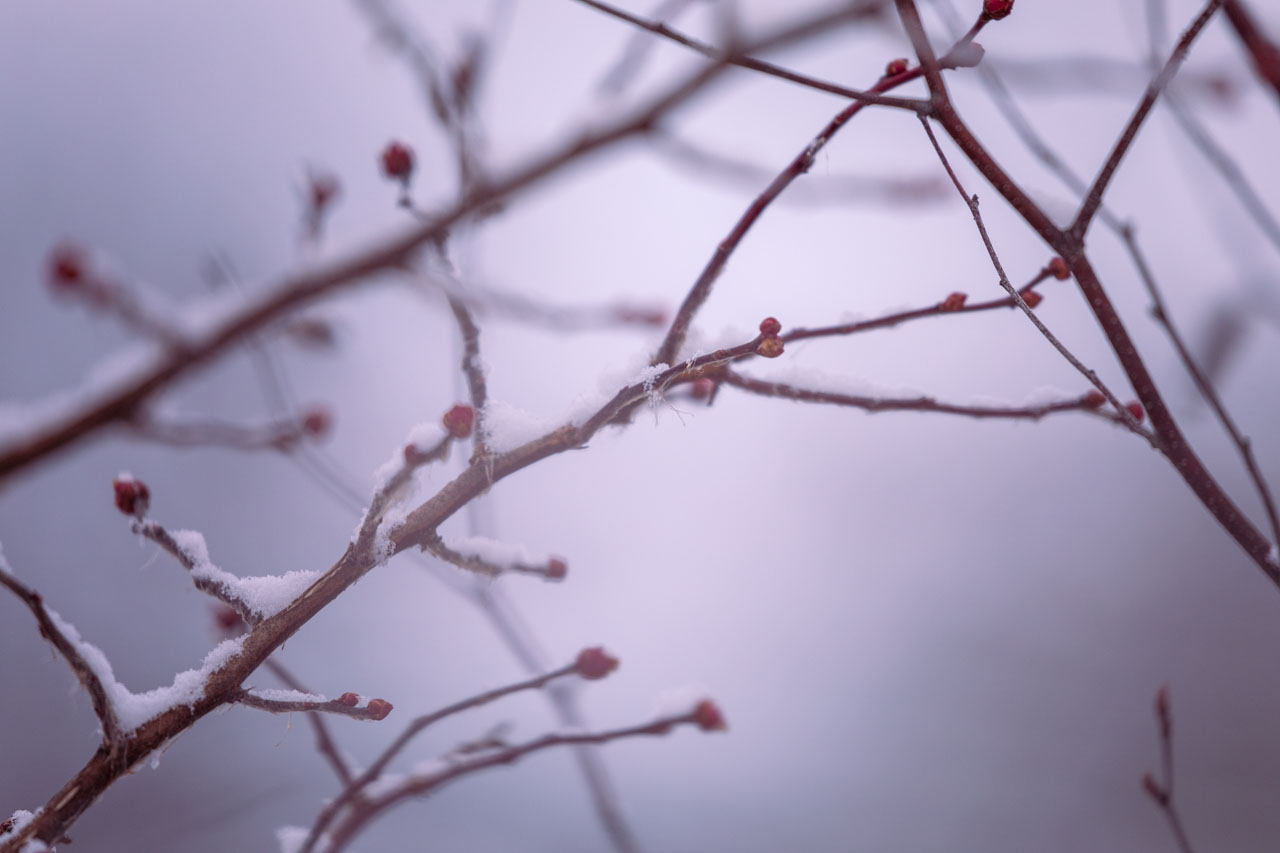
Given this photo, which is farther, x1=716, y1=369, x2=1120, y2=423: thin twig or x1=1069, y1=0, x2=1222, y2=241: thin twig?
x1=716, y1=369, x2=1120, y2=423: thin twig

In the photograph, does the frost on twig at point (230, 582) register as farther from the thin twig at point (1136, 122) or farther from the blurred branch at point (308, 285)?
the thin twig at point (1136, 122)

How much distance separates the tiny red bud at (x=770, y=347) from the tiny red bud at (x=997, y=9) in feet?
0.89

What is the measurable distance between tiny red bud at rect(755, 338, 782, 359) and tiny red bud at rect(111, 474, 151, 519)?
0.50 m

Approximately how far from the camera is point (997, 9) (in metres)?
0.43

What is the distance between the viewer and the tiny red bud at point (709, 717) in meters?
0.44

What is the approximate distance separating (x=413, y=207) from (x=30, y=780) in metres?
2.54

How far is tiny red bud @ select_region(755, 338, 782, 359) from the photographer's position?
378 mm

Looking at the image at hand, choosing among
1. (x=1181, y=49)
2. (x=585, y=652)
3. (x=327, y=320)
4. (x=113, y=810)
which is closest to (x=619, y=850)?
(x=585, y=652)

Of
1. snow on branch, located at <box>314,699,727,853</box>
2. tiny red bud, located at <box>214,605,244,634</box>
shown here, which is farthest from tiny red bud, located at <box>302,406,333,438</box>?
snow on branch, located at <box>314,699,727,853</box>

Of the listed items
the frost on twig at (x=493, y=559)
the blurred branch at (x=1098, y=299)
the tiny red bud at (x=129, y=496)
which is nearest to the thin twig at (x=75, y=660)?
the tiny red bud at (x=129, y=496)

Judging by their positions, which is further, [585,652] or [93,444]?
[585,652]

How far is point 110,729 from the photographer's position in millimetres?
445

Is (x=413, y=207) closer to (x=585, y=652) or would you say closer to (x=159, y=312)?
(x=159, y=312)

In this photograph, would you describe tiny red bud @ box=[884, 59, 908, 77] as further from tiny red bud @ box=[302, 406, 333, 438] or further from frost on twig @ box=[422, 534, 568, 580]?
tiny red bud @ box=[302, 406, 333, 438]
